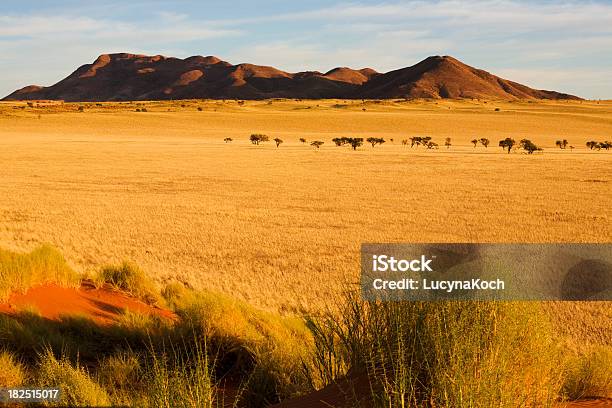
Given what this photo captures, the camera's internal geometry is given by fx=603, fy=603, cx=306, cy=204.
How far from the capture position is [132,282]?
11.5m

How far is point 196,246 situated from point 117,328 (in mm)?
9696

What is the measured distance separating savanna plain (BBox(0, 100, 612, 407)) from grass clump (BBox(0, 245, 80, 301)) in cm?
157

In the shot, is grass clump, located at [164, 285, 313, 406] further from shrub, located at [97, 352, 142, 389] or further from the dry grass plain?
the dry grass plain

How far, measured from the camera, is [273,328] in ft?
31.6

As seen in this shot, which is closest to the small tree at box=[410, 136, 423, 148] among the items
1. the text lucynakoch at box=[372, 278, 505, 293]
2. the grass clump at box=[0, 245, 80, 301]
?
the grass clump at box=[0, 245, 80, 301]

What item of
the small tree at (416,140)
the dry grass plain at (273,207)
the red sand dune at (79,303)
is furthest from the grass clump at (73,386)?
the small tree at (416,140)

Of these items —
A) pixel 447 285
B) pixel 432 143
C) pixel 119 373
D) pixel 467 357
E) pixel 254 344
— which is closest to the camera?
pixel 467 357

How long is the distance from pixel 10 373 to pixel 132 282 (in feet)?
17.0

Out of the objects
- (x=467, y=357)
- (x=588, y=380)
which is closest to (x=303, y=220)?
(x=588, y=380)

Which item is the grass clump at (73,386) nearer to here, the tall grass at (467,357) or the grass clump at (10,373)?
the grass clump at (10,373)

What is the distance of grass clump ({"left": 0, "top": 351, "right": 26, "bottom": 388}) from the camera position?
621cm

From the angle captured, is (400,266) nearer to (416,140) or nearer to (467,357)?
(467,357)

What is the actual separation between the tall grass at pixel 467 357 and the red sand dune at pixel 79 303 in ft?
19.7

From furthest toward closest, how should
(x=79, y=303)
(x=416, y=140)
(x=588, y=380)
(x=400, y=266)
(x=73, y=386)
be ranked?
(x=416, y=140) → (x=79, y=303) → (x=400, y=266) → (x=588, y=380) → (x=73, y=386)
